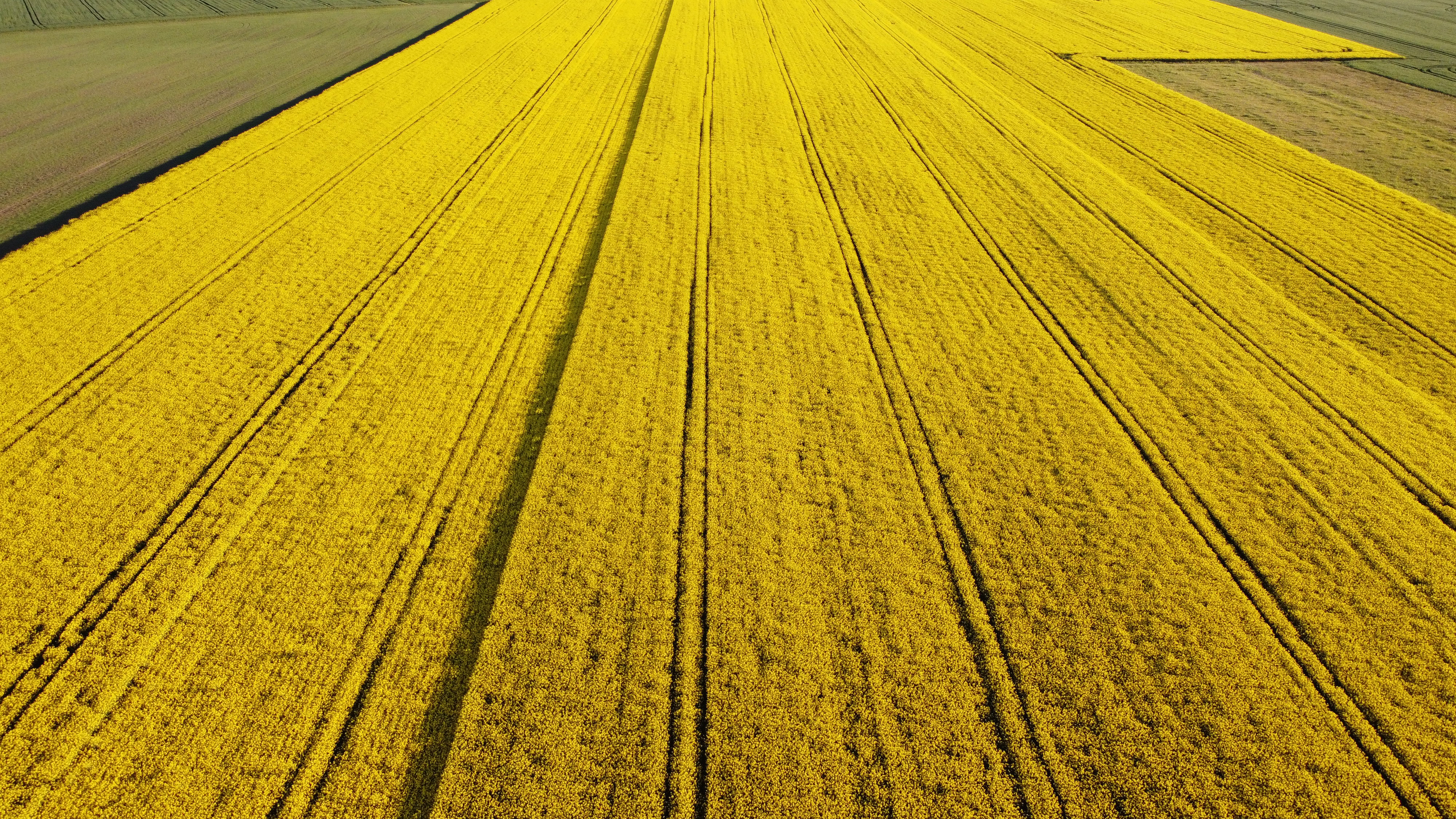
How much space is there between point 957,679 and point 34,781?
506cm

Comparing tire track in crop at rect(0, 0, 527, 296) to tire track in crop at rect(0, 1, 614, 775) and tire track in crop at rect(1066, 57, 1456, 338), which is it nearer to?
tire track in crop at rect(0, 1, 614, 775)

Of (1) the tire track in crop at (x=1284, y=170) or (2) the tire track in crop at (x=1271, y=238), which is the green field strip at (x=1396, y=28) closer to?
(1) the tire track in crop at (x=1284, y=170)

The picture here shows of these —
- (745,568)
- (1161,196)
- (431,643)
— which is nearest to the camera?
(431,643)

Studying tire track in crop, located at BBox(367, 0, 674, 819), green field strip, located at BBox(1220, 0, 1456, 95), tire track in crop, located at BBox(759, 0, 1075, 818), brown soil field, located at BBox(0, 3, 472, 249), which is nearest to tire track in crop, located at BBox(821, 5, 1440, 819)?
tire track in crop, located at BBox(759, 0, 1075, 818)

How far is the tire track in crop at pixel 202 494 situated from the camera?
4047 millimetres

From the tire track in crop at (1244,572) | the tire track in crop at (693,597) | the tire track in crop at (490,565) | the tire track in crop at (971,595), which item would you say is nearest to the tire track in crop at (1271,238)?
the tire track in crop at (1244,572)

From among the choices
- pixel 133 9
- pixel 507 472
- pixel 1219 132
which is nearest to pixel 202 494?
pixel 507 472

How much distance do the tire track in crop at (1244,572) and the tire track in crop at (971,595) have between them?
1810 mm

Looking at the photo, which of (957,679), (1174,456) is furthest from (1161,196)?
(957,679)

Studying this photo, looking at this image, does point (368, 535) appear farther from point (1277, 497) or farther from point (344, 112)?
point (344, 112)

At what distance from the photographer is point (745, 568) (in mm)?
4684

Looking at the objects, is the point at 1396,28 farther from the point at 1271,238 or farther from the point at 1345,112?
the point at 1271,238

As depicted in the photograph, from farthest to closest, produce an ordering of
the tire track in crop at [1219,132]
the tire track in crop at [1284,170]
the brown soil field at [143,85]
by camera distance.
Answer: the brown soil field at [143,85] → the tire track in crop at [1219,132] → the tire track in crop at [1284,170]

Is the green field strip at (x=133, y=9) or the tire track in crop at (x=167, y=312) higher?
the green field strip at (x=133, y=9)
